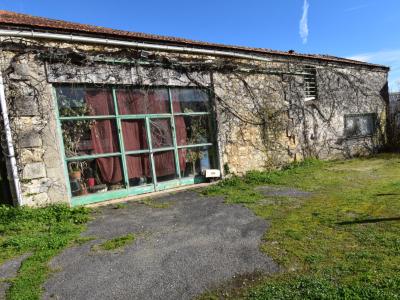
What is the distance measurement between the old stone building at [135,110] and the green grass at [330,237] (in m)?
1.38

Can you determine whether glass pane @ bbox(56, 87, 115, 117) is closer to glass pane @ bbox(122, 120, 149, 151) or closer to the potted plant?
glass pane @ bbox(122, 120, 149, 151)

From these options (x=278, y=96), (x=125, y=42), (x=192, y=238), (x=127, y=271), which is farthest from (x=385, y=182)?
(x=125, y=42)

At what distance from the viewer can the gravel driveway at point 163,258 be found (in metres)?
2.86

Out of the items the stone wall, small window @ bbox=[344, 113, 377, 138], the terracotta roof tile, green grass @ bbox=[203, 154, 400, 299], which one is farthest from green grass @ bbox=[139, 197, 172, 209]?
small window @ bbox=[344, 113, 377, 138]

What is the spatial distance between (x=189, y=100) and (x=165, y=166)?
5.96 ft

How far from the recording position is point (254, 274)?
117 inches

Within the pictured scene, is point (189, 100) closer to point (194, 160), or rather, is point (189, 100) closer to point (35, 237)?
point (194, 160)

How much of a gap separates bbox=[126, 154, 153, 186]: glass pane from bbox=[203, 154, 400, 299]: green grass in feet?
4.62

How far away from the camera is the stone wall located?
5.50 meters

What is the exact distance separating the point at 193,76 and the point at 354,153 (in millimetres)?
7881

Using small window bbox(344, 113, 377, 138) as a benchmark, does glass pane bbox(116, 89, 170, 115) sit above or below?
above

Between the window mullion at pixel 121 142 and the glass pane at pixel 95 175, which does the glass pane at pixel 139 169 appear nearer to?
the window mullion at pixel 121 142

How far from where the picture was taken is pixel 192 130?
25.4ft

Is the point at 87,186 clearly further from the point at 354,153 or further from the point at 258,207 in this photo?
the point at 354,153
